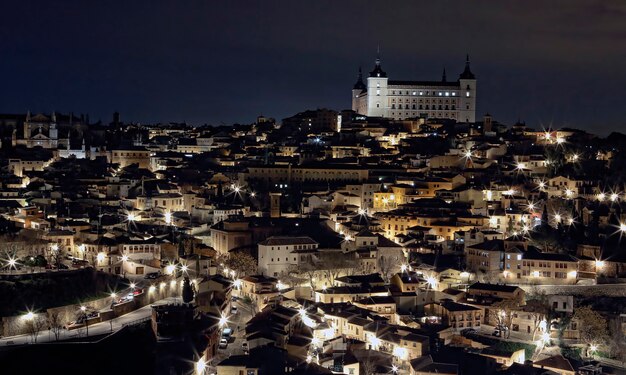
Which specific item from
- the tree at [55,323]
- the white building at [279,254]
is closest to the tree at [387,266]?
the white building at [279,254]

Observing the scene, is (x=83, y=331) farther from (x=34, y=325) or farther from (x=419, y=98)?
(x=419, y=98)

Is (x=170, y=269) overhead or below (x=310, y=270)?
below

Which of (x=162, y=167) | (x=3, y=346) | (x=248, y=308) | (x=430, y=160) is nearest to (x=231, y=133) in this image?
(x=162, y=167)

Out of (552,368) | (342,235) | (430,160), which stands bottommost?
(552,368)

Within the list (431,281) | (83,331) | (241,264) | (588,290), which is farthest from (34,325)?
(588,290)

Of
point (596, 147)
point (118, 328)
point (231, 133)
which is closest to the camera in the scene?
point (118, 328)

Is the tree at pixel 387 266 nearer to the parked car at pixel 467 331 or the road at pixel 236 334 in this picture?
the parked car at pixel 467 331

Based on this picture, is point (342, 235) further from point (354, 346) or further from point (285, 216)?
point (354, 346)
